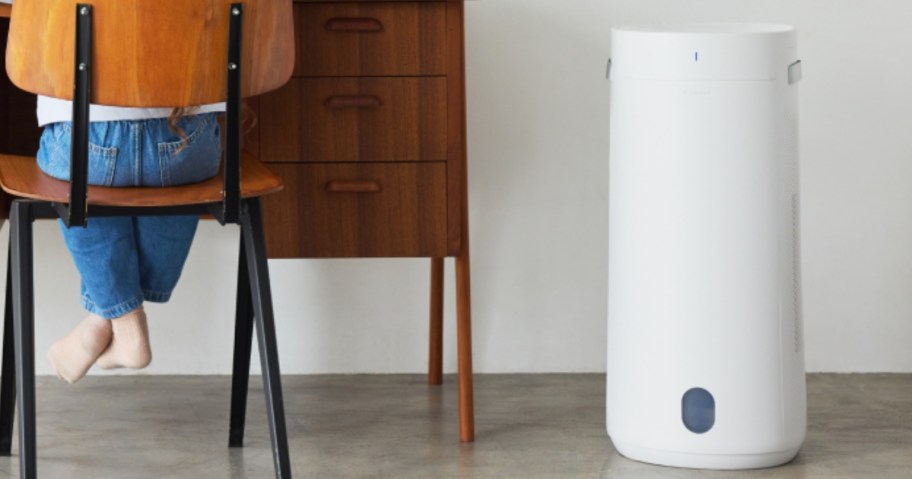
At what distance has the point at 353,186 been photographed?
219cm

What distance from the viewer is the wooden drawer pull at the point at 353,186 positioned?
7.18 feet

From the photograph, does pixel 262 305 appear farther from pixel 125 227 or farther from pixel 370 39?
pixel 370 39

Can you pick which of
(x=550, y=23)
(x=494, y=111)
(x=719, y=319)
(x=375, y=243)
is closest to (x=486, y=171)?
(x=494, y=111)

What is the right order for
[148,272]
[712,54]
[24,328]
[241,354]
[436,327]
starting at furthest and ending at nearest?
1. [436,327]
2. [241,354]
3. [148,272]
4. [712,54]
5. [24,328]

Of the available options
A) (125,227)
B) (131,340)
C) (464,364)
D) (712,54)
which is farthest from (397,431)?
(712,54)

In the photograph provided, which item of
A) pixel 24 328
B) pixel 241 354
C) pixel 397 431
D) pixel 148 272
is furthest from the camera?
pixel 397 431

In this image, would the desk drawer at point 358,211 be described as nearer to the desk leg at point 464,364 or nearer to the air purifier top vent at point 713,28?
the desk leg at point 464,364

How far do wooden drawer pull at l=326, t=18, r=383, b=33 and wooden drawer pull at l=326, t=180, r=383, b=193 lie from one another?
0.25 meters

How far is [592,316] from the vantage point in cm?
269

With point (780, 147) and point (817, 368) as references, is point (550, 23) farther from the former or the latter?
point (817, 368)

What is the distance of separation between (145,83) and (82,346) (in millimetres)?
573

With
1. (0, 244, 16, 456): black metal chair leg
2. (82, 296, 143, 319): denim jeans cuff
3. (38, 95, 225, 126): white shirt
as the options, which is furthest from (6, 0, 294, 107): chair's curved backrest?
(0, 244, 16, 456): black metal chair leg

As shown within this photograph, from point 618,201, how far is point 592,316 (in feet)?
1.99

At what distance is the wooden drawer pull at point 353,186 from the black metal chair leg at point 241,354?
7.1 inches
